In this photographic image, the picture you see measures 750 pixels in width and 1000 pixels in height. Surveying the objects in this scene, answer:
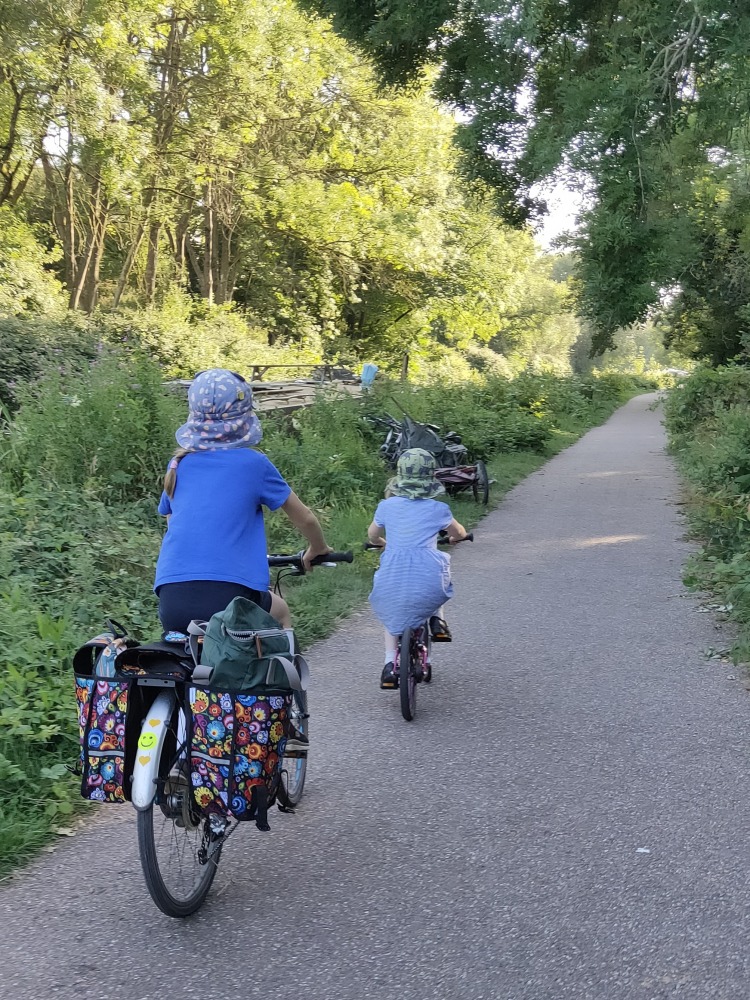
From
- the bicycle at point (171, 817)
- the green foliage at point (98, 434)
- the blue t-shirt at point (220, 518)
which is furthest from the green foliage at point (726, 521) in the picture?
the green foliage at point (98, 434)

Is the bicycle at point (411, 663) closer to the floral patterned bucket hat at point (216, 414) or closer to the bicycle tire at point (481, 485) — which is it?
the floral patterned bucket hat at point (216, 414)

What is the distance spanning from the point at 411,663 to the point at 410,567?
55 cm

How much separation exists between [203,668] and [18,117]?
75.8 feet

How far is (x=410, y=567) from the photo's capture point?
5672 mm

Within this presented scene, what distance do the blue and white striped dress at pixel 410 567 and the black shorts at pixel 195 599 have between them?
2.12 m

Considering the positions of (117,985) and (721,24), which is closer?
(117,985)

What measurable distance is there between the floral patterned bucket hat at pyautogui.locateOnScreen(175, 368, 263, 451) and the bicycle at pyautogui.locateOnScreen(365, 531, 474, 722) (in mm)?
2126

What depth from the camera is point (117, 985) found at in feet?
10.1

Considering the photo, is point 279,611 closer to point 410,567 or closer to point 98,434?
point 410,567

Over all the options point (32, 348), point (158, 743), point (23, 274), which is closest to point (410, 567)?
point (158, 743)

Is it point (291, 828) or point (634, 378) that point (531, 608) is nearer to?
point (291, 828)

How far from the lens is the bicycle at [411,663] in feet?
17.9

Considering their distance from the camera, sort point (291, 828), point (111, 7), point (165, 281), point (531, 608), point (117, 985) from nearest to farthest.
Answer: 1. point (117, 985)
2. point (291, 828)
3. point (531, 608)
4. point (111, 7)
5. point (165, 281)

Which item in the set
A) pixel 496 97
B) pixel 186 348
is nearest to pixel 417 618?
pixel 496 97
